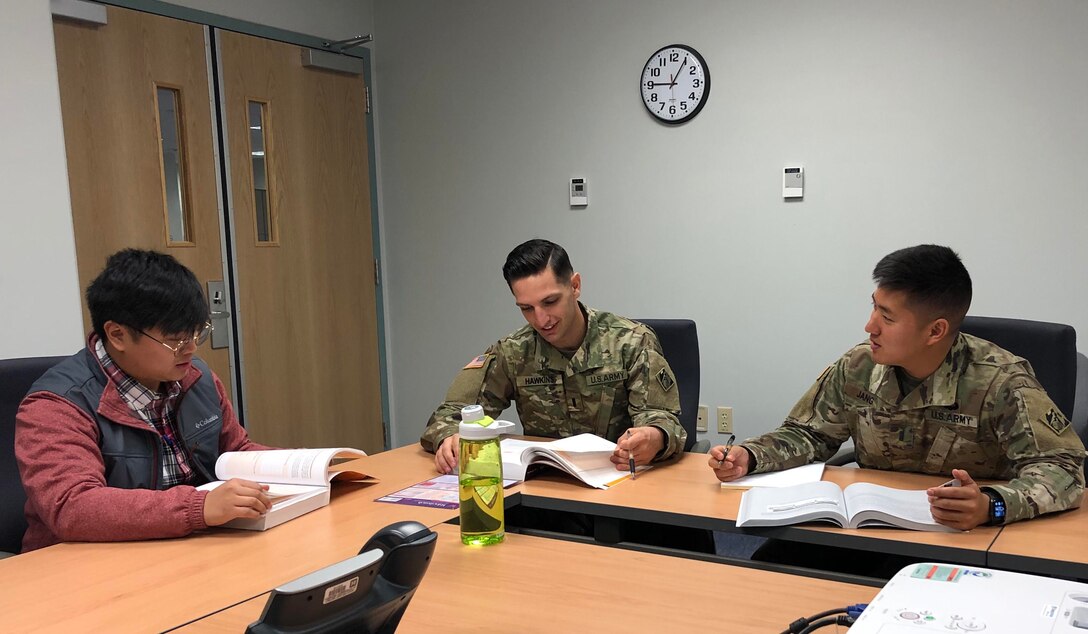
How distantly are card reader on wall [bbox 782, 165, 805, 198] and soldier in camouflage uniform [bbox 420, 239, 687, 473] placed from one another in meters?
1.40

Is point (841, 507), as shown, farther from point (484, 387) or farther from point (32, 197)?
point (32, 197)

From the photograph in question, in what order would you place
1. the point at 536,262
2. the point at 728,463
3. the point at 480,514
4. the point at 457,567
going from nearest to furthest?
the point at 457,567 → the point at 480,514 → the point at 728,463 → the point at 536,262

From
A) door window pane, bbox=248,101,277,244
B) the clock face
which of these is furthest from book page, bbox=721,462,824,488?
door window pane, bbox=248,101,277,244

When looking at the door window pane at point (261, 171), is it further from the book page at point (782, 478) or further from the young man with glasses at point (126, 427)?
the book page at point (782, 478)

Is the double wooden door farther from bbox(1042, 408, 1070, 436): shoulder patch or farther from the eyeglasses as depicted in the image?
bbox(1042, 408, 1070, 436): shoulder patch

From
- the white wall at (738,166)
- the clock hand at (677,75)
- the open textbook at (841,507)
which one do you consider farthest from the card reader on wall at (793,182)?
the open textbook at (841,507)

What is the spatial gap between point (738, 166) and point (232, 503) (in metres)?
2.64

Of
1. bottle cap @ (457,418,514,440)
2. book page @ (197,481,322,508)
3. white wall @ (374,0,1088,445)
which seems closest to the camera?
bottle cap @ (457,418,514,440)

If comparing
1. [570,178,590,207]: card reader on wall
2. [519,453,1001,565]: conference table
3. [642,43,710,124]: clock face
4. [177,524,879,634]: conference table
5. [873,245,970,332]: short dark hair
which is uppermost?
[642,43,710,124]: clock face

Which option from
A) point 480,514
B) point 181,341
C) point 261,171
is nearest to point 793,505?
point 480,514

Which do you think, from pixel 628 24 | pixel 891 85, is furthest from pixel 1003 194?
pixel 628 24

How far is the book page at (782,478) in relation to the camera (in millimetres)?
1852

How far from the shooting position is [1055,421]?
175 cm

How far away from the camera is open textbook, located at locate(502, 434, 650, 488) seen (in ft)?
6.29
